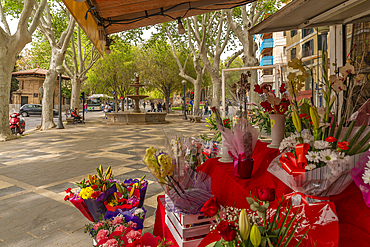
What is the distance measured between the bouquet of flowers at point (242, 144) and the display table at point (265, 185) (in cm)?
9

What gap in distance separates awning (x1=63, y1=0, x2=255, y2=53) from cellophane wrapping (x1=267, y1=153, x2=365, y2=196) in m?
2.83

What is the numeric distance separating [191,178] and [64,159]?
605 centimetres

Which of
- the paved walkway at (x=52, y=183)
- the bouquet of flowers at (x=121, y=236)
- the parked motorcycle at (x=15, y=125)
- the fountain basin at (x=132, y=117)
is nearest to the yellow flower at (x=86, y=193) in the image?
the bouquet of flowers at (x=121, y=236)

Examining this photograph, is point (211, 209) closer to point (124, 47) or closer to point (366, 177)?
point (366, 177)

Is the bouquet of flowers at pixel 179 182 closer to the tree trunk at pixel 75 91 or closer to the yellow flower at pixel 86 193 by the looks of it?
the yellow flower at pixel 86 193

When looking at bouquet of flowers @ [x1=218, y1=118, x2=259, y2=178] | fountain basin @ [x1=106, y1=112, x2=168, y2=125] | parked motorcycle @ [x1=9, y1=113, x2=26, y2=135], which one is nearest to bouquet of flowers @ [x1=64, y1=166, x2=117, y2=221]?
bouquet of flowers @ [x1=218, y1=118, x2=259, y2=178]

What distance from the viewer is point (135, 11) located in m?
3.68

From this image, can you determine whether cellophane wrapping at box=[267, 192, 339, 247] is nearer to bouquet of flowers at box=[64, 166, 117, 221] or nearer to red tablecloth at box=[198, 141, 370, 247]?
red tablecloth at box=[198, 141, 370, 247]

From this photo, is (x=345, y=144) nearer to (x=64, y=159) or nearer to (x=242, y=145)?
(x=242, y=145)

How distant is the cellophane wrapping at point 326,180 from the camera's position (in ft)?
4.48

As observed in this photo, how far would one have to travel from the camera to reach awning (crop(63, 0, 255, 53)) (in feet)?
10.8

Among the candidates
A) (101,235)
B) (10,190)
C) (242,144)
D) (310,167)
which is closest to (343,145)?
(310,167)

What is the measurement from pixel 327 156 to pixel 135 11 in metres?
3.26

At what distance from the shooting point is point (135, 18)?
12.5 feet
